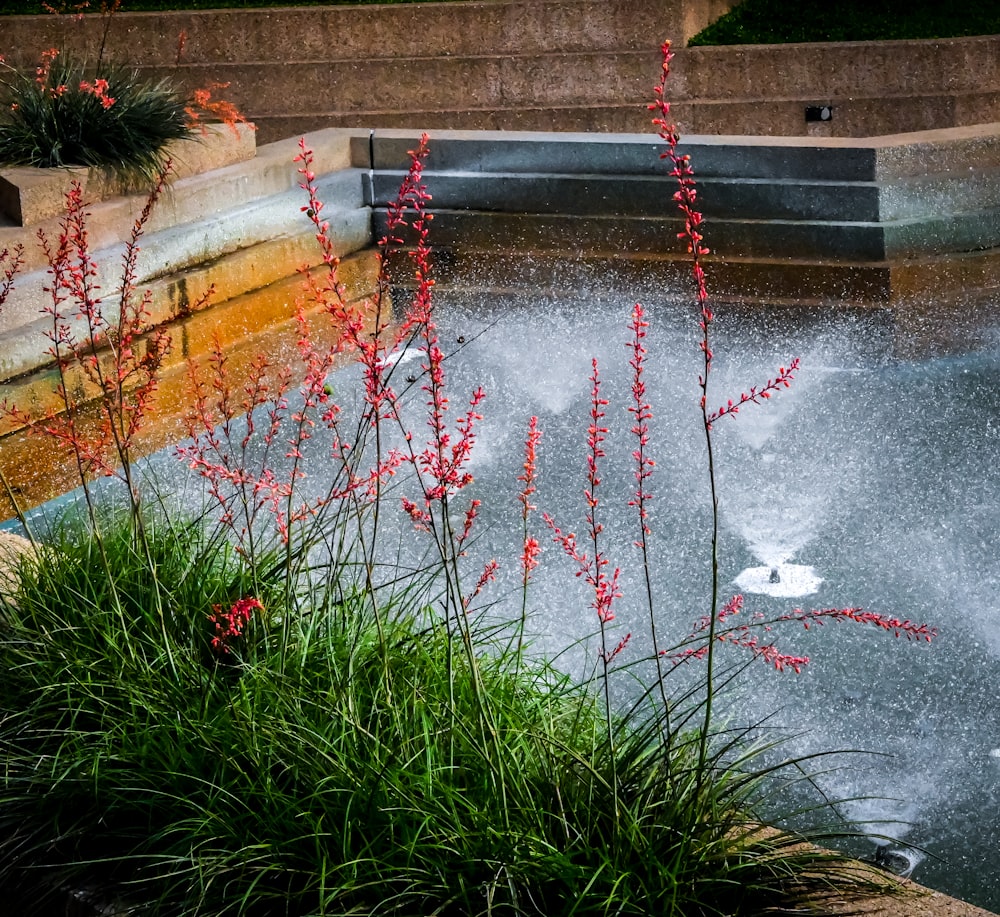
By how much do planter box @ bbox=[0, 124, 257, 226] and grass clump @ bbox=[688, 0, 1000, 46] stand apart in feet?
20.9

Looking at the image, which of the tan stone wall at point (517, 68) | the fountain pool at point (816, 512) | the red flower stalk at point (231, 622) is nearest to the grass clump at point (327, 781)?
the red flower stalk at point (231, 622)

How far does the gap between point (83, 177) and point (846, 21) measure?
346 inches

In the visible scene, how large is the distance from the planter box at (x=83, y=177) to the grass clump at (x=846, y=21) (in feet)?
20.9

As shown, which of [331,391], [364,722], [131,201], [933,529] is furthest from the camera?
[131,201]

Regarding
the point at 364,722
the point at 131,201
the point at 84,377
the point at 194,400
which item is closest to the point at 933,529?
the point at 364,722

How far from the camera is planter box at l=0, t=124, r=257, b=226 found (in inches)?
270

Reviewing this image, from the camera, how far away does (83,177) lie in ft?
23.1

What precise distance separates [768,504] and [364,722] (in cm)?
253

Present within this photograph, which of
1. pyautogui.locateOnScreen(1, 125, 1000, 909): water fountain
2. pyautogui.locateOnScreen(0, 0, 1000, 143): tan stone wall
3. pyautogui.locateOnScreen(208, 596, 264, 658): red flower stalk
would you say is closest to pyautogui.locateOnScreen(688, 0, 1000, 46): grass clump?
→ pyautogui.locateOnScreen(0, 0, 1000, 143): tan stone wall

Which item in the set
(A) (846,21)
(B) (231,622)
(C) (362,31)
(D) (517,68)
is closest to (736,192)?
(D) (517,68)

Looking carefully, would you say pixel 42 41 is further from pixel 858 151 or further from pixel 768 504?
pixel 768 504

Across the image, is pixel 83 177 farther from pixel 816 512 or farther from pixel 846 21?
pixel 846 21

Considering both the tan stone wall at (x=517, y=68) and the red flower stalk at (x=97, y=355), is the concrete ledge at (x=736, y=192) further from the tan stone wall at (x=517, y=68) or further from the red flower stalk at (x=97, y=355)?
the tan stone wall at (x=517, y=68)

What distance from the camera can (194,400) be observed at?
615 cm
